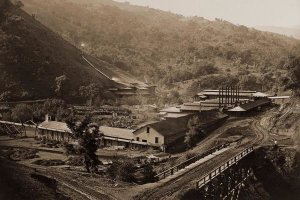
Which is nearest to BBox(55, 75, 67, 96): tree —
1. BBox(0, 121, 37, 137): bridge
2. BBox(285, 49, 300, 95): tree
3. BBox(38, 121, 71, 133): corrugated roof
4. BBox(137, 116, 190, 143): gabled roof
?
BBox(0, 121, 37, 137): bridge

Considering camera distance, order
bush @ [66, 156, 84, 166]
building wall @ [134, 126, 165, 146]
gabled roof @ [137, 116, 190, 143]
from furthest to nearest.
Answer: gabled roof @ [137, 116, 190, 143]
building wall @ [134, 126, 165, 146]
bush @ [66, 156, 84, 166]

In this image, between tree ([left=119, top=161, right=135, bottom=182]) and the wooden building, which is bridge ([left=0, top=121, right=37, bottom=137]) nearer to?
the wooden building

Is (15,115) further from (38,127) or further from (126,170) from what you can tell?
(126,170)

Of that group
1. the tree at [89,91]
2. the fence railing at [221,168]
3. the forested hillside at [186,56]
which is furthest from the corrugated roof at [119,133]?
the forested hillside at [186,56]

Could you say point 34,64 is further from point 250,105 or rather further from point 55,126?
point 250,105

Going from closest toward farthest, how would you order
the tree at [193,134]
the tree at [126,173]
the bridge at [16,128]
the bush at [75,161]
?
the tree at [126,173]
the bush at [75,161]
the tree at [193,134]
the bridge at [16,128]

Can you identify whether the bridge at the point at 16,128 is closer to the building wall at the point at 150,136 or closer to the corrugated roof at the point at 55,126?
the corrugated roof at the point at 55,126

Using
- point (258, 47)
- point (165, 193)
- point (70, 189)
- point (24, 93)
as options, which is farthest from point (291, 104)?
point (258, 47)
